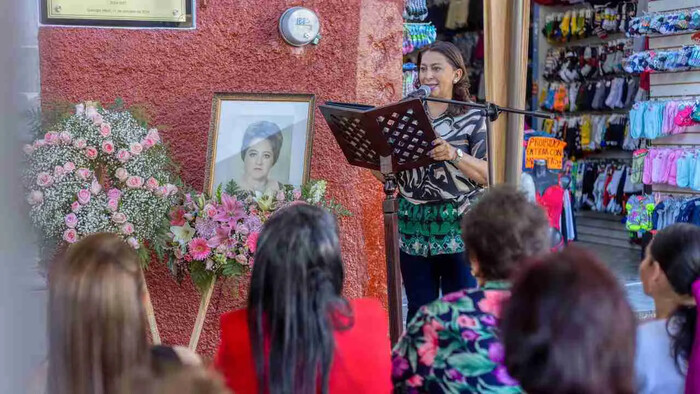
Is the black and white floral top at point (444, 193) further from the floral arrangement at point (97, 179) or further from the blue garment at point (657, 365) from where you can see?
the blue garment at point (657, 365)

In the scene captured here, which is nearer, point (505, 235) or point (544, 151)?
point (505, 235)

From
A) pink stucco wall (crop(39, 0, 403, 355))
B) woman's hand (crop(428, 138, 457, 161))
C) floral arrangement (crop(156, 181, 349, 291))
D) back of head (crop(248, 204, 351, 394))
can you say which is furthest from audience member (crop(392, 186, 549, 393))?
pink stucco wall (crop(39, 0, 403, 355))

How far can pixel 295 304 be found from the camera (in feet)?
5.74

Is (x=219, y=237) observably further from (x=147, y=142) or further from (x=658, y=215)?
(x=658, y=215)

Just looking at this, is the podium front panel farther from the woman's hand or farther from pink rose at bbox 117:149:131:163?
pink rose at bbox 117:149:131:163

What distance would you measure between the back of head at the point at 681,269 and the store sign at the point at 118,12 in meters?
2.27

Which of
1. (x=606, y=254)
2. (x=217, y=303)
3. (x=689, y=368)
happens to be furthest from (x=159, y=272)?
(x=606, y=254)

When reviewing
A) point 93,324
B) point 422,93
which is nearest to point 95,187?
point 422,93

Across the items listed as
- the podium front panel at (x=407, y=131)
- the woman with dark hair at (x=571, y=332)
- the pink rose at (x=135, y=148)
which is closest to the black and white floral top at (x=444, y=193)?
the podium front panel at (x=407, y=131)

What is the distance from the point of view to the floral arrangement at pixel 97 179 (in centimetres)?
279

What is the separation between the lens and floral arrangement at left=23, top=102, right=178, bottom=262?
279cm

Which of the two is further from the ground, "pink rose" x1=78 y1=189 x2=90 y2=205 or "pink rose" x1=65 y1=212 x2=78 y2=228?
"pink rose" x1=78 y1=189 x2=90 y2=205

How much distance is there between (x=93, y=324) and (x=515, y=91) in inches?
74.0

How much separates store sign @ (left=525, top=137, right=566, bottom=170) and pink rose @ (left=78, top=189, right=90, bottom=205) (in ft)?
12.3
